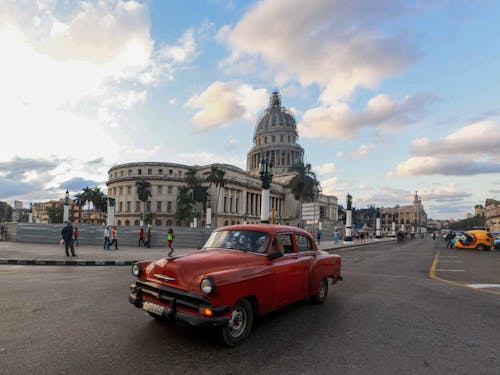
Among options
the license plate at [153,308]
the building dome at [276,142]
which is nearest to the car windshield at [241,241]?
the license plate at [153,308]

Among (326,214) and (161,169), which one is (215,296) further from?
(326,214)

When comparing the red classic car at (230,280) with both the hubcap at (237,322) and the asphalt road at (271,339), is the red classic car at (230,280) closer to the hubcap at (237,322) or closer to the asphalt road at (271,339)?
the hubcap at (237,322)

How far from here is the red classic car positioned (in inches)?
164

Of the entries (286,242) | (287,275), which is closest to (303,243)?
(286,242)

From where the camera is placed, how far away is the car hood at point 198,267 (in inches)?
172

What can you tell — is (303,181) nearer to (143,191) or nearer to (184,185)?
(184,185)

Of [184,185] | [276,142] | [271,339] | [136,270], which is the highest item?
[276,142]

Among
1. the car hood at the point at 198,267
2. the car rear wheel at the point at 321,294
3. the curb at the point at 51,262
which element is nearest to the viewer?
the car hood at the point at 198,267

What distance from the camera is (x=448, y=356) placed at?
161 inches

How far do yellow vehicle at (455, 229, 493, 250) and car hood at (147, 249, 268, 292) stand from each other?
103 ft

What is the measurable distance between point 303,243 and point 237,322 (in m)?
2.48

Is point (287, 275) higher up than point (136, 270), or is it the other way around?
point (136, 270)

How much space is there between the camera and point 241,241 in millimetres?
5637

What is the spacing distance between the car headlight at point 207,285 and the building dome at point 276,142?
106687 millimetres
